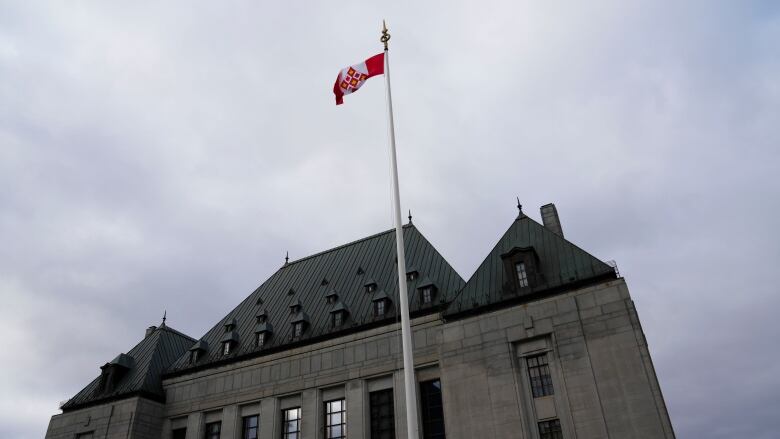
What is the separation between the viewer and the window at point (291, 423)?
34.8 meters

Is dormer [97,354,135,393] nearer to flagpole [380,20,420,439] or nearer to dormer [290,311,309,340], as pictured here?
dormer [290,311,309,340]

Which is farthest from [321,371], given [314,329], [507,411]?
[507,411]

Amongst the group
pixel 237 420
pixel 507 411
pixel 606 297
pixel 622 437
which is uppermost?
pixel 606 297

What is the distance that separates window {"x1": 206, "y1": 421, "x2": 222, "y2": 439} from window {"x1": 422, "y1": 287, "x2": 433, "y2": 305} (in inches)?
658

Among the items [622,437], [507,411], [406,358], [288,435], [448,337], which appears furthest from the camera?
Result: [288,435]

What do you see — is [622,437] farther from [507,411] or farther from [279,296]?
[279,296]

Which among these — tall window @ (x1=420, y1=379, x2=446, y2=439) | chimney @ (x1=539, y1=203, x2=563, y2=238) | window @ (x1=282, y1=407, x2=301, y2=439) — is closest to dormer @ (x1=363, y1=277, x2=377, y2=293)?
tall window @ (x1=420, y1=379, x2=446, y2=439)

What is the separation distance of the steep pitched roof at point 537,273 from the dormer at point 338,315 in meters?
8.24

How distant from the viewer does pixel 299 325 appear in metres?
38.3

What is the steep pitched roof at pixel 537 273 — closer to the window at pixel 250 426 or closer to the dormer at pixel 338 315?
the dormer at pixel 338 315

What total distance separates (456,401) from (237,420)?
16280 mm

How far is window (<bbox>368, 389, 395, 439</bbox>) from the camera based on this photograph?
31831mm

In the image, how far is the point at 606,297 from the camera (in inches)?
1081

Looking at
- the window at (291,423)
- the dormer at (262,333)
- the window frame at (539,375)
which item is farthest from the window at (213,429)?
the window frame at (539,375)
